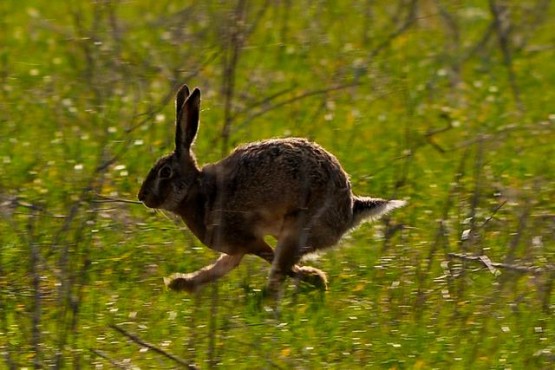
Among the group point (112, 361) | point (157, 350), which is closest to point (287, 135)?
point (112, 361)

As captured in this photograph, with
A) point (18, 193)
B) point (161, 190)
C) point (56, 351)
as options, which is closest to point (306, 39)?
point (18, 193)

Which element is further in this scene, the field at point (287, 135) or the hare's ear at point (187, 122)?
the hare's ear at point (187, 122)

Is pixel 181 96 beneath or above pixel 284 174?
above

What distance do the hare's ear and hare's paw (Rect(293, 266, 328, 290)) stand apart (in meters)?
0.78

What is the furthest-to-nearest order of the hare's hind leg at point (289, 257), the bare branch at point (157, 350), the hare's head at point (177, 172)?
the hare's head at point (177, 172)
the hare's hind leg at point (289, 257)
the bare branch at point (157, 350)

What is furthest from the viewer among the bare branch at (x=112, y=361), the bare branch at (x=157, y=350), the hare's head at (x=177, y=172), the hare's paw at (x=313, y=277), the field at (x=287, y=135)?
the hare's head at (x=177, y=172)

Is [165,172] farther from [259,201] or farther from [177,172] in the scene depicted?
[259,201]

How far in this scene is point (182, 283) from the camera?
6.80 m

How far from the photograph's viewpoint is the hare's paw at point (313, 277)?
22.4 ft

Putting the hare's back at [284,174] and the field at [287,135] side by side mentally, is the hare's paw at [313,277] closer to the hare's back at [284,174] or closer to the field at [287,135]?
the field at [287,135]

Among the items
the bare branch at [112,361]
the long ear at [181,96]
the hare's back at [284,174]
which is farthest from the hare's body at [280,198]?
the bare branch at [112,361]

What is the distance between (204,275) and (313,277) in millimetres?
492

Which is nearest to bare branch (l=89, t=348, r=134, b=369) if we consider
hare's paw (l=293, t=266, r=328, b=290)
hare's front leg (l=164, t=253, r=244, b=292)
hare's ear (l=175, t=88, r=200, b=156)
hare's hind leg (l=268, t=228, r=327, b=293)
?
hare's front leg (l=164, t=253, r=244, b=292)

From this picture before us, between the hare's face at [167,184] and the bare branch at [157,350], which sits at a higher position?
the hare's face at [167,184]
